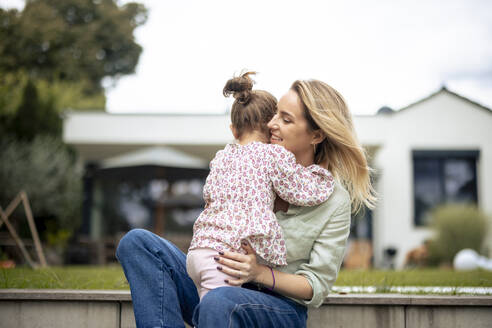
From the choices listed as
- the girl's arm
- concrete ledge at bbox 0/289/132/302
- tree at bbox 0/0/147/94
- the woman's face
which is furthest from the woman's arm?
tree at bbox 0/0/147/94

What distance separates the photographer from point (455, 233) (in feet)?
33.9

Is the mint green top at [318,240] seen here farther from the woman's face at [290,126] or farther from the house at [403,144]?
the house at [403,144]

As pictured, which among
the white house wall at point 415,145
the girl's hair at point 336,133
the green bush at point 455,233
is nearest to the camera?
the girl's hair at point 336,133

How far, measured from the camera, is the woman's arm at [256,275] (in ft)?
5.90

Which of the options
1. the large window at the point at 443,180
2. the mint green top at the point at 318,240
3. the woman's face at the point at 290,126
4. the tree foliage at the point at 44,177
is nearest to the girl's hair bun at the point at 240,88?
the woman's face at the point at 290,126

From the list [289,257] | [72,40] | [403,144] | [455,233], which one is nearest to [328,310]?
[289,257]

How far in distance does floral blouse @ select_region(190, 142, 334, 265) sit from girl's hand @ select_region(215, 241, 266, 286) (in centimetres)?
6

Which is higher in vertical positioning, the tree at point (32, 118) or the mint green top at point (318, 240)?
the tree at point (32, 118)

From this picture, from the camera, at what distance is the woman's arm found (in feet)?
5.90

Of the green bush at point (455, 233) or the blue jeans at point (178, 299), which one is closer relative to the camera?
the blue jeans at point (178, 299)

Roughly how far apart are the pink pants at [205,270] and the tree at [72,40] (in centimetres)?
2157

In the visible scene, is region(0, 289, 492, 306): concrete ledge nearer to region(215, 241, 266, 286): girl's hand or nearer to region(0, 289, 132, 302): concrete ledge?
region(0, 289, 132, 302): concrete ledge

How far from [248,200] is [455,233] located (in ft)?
31.2

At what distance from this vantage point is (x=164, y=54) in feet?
68.2
